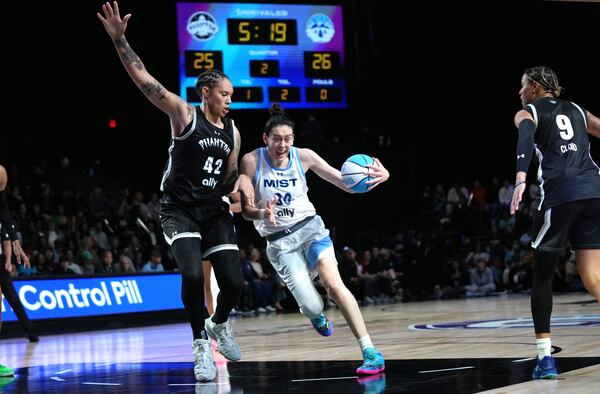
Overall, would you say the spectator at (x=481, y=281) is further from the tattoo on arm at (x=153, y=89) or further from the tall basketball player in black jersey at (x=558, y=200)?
the tattoo on arm at (x=153, y=89)

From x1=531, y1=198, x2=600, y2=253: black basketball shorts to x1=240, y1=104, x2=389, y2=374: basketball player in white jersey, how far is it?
122cm

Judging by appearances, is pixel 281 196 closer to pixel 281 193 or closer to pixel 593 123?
pixel 281 193

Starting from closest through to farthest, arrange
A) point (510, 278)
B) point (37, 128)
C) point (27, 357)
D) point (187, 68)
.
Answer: point (27, 357) < point (187, 68) < point (510, 278) < point (37, 128)

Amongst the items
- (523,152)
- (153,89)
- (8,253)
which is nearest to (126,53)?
(153,89)

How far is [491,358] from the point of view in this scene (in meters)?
6.33

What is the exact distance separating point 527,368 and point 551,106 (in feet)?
5.40

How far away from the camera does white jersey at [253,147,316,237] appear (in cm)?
630

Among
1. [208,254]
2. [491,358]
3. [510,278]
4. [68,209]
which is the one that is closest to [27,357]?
[208,254]

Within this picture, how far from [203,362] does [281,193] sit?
1.29 metres

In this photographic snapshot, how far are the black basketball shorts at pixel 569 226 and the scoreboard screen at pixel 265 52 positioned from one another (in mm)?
12385

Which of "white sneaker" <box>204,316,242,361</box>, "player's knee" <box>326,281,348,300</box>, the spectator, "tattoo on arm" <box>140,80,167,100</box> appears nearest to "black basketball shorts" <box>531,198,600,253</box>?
"player's knee" <box>326,281,348,300</box>

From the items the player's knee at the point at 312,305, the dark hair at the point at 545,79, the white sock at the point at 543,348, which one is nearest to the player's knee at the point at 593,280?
the white sock at the point at 543,348

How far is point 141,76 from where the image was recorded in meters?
5.64

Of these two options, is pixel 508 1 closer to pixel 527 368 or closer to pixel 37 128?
pixel 37 128
